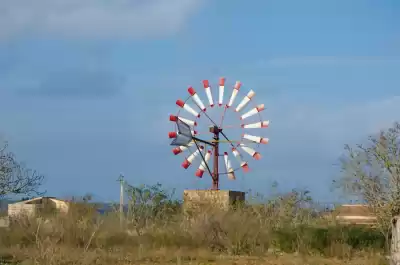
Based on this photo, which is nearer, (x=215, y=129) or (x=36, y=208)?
(x=36, y=208)

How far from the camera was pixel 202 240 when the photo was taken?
61.8ft

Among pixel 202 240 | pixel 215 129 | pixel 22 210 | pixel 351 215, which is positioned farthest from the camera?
pixel 215 129

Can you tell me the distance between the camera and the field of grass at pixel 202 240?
666 inches

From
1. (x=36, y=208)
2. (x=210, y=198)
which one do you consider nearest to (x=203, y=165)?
(x=210, y=198)

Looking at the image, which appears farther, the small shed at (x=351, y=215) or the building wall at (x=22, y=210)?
the small shed at (x=351, y=215)

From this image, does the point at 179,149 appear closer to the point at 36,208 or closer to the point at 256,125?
the point at 256,125

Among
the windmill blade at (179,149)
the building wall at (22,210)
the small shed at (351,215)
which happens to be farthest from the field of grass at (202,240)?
the windmill blade at (179,149)

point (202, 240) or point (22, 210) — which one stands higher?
point (22, 210)

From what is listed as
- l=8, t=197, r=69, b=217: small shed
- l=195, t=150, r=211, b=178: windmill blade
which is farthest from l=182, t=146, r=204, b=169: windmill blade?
l=8, t=197, r=69, b=217: small shed

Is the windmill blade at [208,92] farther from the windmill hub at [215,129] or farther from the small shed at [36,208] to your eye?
the small shed at [36,208]

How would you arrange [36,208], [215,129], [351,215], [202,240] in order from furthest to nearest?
1. [215,129]
2. [351,215]
3. [36,208]
4. [202,240]

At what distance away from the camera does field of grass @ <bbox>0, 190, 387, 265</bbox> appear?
1691 cm

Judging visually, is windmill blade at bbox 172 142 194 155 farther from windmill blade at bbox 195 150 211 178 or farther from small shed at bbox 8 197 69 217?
small shed at bbox 8 197 69 217

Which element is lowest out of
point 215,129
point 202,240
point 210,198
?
point 202,240
